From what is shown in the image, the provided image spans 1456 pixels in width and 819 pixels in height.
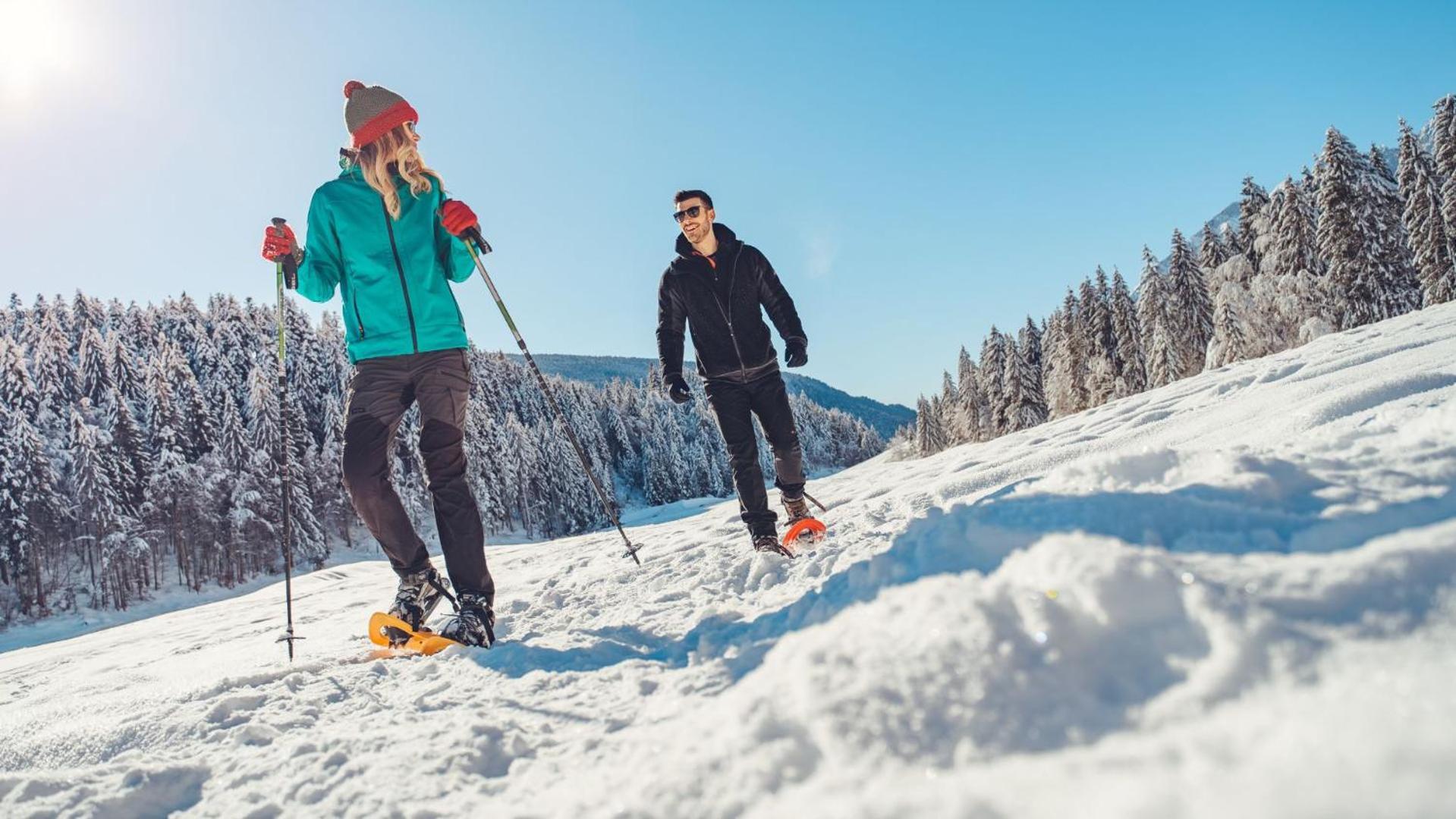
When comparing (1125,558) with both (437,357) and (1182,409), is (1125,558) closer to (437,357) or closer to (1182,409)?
(437,357)

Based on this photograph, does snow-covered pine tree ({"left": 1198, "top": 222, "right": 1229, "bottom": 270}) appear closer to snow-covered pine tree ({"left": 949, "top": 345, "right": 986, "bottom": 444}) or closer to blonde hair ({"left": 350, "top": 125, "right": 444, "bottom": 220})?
snow-covered pine tree ({"left": 949, "top": 345, "right": 986, "bottom": 444})

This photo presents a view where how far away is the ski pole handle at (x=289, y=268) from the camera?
3689 mm

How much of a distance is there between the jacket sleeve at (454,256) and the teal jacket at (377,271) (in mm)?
95

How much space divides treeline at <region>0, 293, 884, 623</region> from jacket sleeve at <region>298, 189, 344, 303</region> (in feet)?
88.2

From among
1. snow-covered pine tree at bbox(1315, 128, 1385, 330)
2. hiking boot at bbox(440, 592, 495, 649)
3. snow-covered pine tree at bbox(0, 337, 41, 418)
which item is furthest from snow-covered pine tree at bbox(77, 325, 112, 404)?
snow-covered pine tree at bbox(1315, 128, 1385, 330)

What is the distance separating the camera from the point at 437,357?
3.53 metres

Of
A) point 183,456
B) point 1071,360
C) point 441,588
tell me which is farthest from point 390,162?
point 1071,360

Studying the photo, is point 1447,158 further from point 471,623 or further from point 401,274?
point 471,623

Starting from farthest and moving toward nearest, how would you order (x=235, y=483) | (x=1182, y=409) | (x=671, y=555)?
(x=235, y=483) < (x=1182, y=409) < (x=671, y=555)

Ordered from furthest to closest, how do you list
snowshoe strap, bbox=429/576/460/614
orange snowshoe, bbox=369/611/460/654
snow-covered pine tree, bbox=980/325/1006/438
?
1. snow-covered pine tree, bbox=980/325/1006/438
2. snowshoe strap, bbox=429/576/460/614
3. orange snowshoe, bbox=369/611/460/654

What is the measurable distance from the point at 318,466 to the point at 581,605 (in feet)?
176

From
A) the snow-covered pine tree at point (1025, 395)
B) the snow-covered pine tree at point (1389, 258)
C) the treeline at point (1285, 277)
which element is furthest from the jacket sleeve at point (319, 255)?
the snow-covered pine tree at point (1025, 395)

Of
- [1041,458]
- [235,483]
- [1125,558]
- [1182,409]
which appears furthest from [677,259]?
[235,483]

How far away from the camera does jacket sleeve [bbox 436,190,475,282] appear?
3.80m
